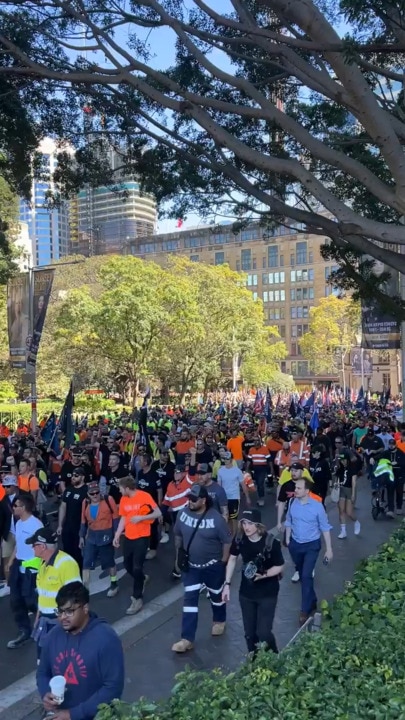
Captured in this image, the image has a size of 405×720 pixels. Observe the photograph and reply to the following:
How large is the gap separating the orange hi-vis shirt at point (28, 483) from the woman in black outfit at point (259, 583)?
15.6 ft

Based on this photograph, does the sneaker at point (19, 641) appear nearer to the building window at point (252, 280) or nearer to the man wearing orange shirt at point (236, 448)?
the man wearing orange shirt at point (236, 448)

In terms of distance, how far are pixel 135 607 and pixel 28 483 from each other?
2.88 meters

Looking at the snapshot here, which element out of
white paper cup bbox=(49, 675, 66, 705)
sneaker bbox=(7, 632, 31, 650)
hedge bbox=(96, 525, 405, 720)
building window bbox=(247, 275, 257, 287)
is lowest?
sneaker bbox=(7, 632, 31, 650)

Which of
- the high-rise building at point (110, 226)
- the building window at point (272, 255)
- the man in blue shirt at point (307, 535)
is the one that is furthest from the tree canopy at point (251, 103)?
the high-rise building at point (110, 226)

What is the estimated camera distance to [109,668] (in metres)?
3.68

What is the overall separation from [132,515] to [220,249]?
94.2 meters

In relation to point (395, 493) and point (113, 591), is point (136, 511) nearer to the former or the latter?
point (113, 591)

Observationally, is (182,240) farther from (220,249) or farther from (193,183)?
(193,183)

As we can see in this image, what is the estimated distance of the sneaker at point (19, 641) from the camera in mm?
6911

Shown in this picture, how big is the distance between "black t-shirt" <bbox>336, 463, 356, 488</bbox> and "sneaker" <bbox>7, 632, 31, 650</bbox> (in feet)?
20.2

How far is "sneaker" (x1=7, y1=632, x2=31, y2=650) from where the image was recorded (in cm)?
691

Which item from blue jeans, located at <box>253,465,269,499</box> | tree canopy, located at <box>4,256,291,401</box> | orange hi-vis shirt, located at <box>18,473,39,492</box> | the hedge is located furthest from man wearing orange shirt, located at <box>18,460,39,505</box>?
tree canopy, located at <box>4,256,291,401</box>

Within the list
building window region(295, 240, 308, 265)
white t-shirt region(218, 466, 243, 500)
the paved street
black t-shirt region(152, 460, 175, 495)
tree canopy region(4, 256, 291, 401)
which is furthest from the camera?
building window region(295, 240, 308, 265)

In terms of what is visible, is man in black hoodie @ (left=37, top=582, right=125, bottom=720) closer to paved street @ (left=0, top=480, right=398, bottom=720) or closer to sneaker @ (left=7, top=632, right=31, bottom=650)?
paved street @ (left=0, top=480, right=398, bottom=720)
